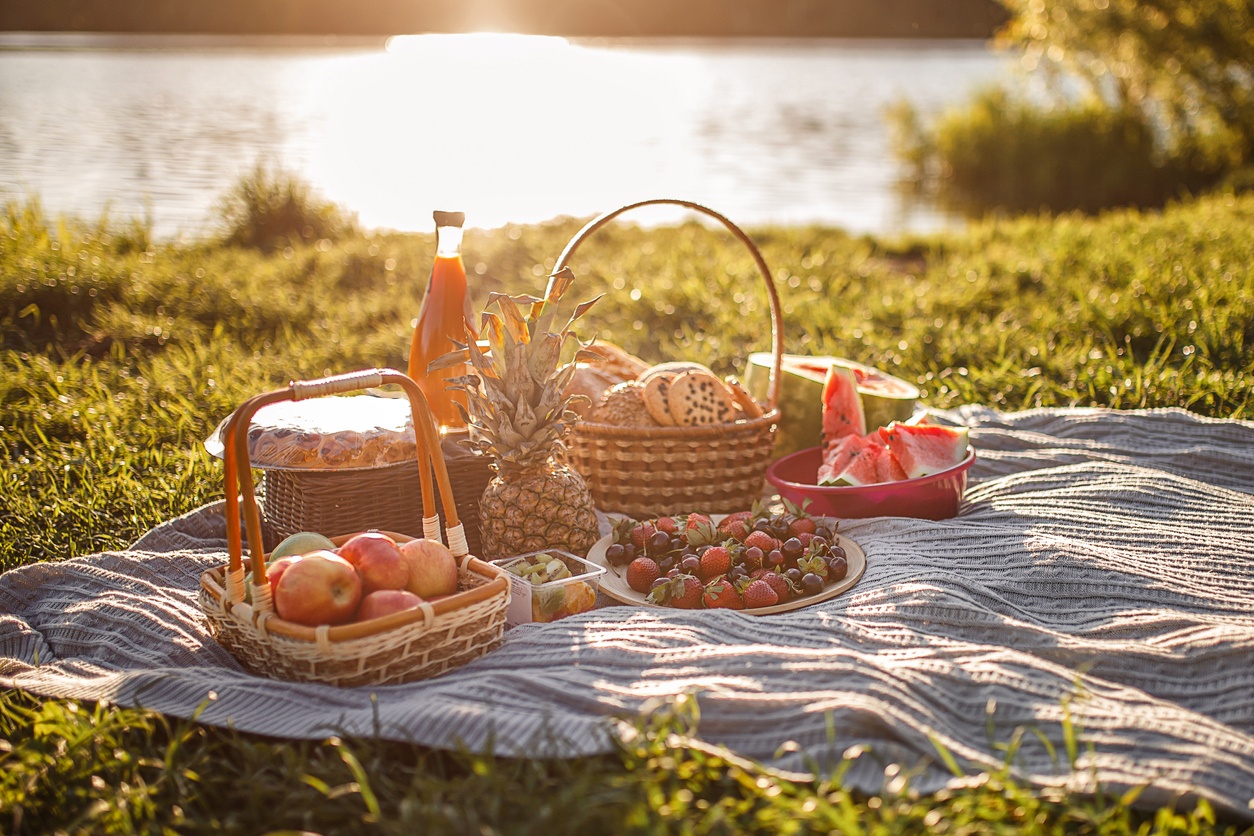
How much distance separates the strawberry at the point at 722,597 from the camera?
10.0 feet

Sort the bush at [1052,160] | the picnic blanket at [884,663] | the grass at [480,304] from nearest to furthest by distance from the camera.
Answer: the grass at [480,304], the picnic blanket at [884,663], the bush at [1052,160]

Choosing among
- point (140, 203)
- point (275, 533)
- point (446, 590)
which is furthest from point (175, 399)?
point (140, 203)

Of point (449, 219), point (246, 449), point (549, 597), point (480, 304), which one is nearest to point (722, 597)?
point (549, 597)

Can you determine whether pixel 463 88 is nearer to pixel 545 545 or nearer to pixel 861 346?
pixel 861 346

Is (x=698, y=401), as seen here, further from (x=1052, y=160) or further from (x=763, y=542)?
(x=1052, y=160)

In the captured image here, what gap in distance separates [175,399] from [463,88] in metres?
40.7

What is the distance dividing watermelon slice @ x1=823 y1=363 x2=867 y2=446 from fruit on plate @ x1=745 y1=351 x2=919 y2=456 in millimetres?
159

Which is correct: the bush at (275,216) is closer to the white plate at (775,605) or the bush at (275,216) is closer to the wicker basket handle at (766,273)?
the wicker basket handle at (766,273)

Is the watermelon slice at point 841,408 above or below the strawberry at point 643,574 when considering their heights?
above

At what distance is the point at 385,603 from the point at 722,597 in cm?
102

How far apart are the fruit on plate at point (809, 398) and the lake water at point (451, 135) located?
193 inches

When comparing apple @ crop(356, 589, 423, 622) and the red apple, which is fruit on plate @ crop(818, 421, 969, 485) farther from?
the red apple

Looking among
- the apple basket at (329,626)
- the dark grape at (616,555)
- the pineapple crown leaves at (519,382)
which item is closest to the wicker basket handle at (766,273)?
the pineapple crown leaves at (519,382)

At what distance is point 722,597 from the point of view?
3051mm
